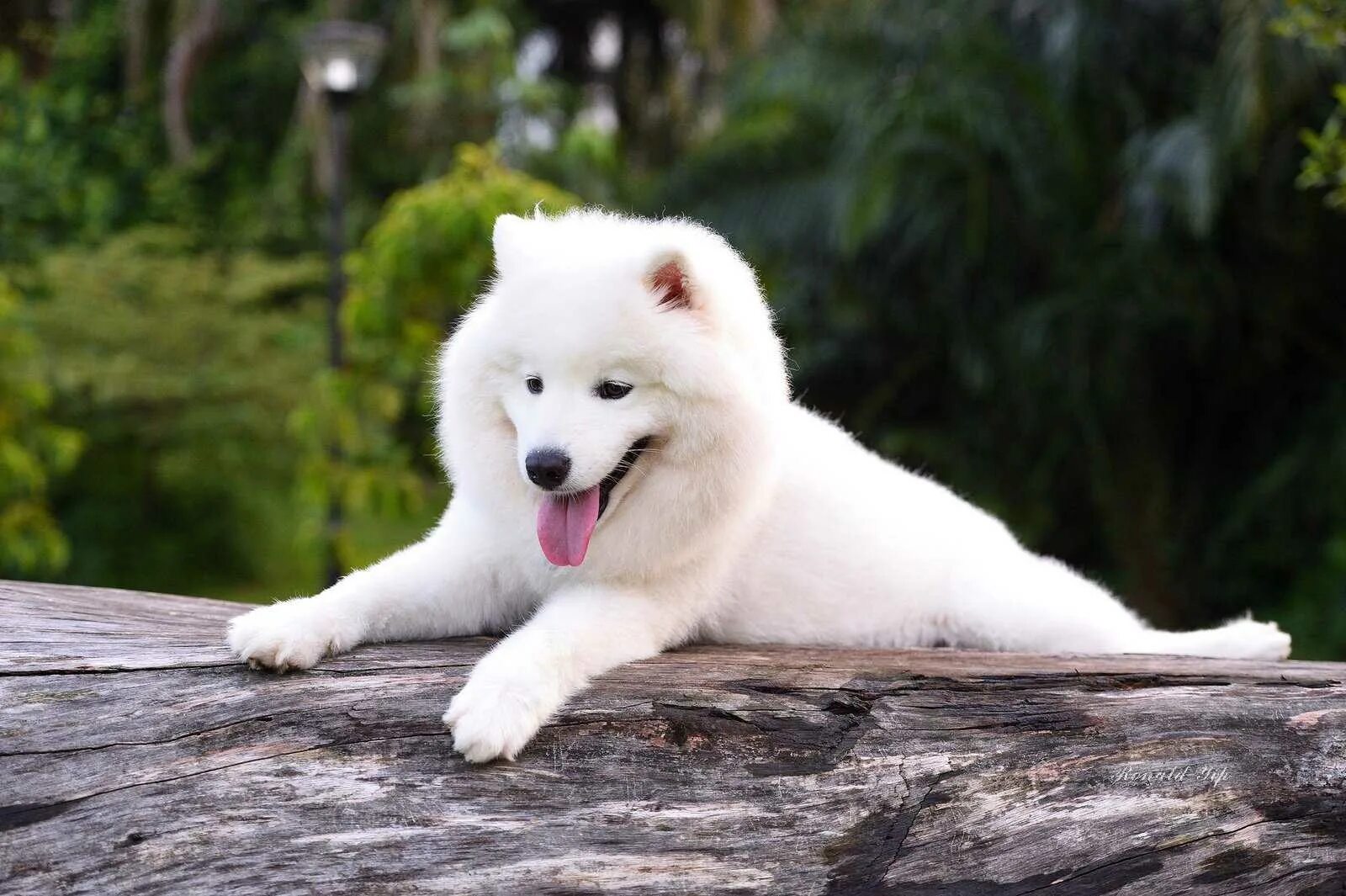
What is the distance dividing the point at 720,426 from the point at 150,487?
10.7 m

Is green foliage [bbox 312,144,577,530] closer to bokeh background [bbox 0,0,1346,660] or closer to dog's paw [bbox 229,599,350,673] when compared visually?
bokeh background [bbox 0,0,1346,660]

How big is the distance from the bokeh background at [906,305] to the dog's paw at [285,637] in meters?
3.81

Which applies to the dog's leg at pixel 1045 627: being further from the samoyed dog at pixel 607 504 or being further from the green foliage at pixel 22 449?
the green foliage at pixel 22 449

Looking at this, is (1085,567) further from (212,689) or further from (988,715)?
(212,689)

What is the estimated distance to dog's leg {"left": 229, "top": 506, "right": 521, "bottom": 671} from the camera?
105 inches

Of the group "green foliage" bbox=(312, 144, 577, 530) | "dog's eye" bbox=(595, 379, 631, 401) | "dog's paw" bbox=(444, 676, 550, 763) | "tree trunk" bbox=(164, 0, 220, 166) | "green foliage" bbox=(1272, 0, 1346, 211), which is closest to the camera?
"dog's paw" bbox=(444, 676, 550, 763)

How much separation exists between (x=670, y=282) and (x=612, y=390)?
11.4 inches

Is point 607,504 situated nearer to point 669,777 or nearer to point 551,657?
point 551,657

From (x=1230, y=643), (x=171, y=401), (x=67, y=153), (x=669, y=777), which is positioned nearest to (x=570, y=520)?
(x=669, y=777)

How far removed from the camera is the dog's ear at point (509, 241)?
9.61 feet

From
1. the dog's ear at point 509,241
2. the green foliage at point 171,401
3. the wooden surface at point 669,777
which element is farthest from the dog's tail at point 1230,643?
the green foliage at point 171,401

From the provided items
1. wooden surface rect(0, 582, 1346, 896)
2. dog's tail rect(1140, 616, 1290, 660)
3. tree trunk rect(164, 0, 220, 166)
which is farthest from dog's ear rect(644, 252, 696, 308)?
tree trunk rect(164, 0, 220, 166)

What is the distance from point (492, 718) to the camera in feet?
8.00

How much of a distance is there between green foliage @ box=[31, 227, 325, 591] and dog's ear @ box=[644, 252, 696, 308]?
30.2 feet
